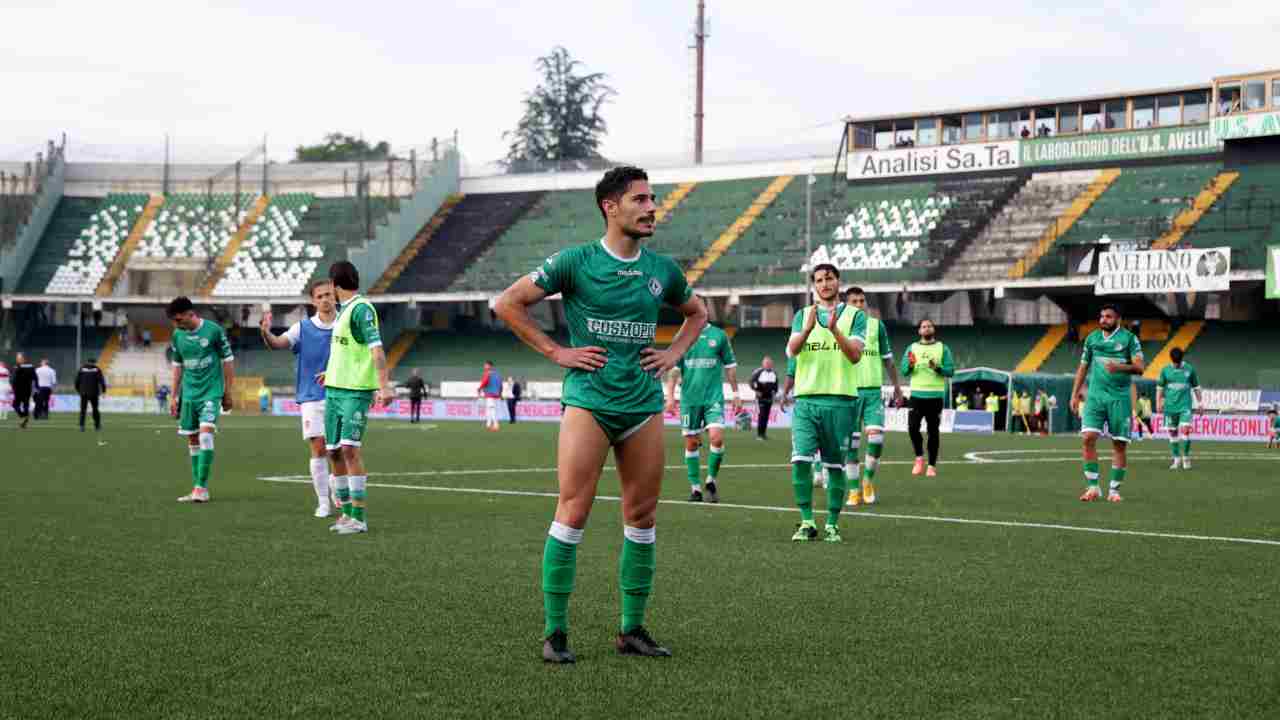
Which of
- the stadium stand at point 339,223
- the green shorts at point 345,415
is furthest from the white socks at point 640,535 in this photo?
the stadium stand at point 339,223

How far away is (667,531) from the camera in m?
12.6

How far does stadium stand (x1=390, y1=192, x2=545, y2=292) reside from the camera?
60.5 m

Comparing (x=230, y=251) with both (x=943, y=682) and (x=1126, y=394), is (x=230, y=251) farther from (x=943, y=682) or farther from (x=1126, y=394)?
(x=943, y=682)

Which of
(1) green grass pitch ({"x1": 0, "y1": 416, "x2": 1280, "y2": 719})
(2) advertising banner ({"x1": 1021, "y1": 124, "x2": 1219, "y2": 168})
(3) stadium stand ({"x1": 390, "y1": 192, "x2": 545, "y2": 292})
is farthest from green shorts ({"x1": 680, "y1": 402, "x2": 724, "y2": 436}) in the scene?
(3) stadium stand ({"x1": 390, "y1": 192, "x2": 545, "y2": 292})

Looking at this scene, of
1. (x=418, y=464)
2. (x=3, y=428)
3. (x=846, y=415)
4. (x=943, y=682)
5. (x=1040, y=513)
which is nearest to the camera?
(x=943, y=682)

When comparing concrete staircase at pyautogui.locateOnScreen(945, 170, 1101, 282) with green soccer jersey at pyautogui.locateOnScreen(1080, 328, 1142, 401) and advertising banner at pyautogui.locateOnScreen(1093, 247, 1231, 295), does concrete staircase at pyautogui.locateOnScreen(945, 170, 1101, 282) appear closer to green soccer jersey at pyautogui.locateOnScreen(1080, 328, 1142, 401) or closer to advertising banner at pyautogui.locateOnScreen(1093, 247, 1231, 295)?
advertising banner at pyautogui.locateOnScreen(1093, 247, 1231, 295)

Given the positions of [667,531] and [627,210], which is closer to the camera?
[627,210]

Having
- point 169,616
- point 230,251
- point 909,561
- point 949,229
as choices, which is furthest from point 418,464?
point 230,251

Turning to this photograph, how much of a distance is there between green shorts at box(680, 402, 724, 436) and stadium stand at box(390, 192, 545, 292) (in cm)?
4289

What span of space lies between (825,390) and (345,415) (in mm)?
3915

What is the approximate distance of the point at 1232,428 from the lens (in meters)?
39.3

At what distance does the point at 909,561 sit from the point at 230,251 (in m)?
56.7

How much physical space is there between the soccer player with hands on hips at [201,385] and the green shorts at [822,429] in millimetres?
6036

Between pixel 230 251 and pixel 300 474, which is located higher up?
pixel 230 251
